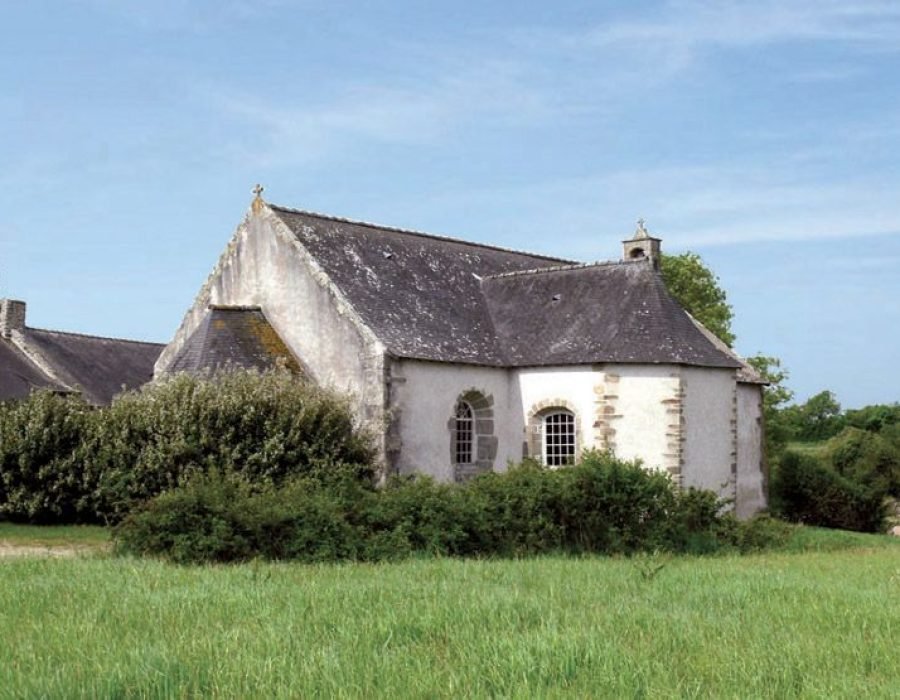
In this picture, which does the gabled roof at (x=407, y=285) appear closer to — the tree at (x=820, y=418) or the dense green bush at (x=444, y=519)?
the dense green bush at (x=444, y=519)

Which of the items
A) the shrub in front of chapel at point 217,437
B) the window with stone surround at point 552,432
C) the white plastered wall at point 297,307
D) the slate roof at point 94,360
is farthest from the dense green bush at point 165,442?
the slate roof at point 94,360

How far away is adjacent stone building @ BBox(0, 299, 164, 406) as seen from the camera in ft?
125

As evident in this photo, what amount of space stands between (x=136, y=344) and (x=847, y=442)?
99.1 ft

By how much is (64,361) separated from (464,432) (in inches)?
774

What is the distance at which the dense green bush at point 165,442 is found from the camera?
24.5 metres

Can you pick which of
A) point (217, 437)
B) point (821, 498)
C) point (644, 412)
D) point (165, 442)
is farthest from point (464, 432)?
point (821, 498)

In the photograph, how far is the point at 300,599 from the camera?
11539 millimetres

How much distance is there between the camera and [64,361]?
41.8 meters

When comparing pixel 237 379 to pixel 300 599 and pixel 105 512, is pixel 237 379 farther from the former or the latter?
pixel 300 599

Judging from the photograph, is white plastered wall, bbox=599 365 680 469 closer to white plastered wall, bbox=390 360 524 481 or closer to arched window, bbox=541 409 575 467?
arched window, bbox=541 409 575 467

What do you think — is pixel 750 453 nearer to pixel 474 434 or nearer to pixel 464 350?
pixel 474 434

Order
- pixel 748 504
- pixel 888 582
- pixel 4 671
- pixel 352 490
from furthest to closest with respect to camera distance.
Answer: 1. pixel 748 504
2. pixel 352 490
3. pixel 888 582
4. pixel 4 671

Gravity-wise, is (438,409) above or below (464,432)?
above

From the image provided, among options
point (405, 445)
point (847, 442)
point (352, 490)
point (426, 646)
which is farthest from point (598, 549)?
point (847, 442)
